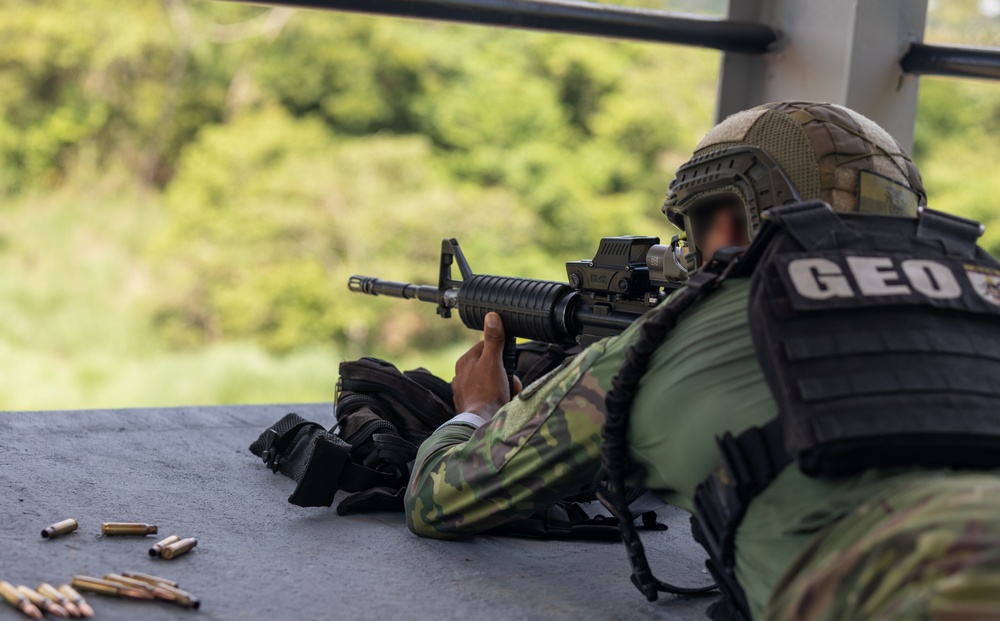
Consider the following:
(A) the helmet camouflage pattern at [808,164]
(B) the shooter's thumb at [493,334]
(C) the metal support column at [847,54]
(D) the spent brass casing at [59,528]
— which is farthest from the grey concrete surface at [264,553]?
(C) the metal support column at [847,54]

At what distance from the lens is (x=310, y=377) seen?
10.6 metres

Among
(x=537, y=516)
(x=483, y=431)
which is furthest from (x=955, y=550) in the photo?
(x=537, y=516)

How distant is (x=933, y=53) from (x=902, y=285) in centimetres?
193

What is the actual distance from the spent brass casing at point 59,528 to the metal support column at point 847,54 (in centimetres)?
225

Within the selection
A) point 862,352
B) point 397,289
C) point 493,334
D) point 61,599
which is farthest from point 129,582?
point 397,289

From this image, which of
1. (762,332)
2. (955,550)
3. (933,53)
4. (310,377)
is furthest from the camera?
(310,377)

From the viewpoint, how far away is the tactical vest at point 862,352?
122cm

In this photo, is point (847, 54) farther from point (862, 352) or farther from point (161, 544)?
point (161, 544)

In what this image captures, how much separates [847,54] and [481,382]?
1.54 m

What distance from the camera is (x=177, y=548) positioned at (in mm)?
1766

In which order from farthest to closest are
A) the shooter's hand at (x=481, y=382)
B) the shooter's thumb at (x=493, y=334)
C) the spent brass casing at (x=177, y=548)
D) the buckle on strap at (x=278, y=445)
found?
the buckle on strap at (x=278, y=445)
the shooter's thumb at (x=493, y=334)
the shooter's hand at (x=481, y=382)
the spent brass casing at (x=177, y=548)

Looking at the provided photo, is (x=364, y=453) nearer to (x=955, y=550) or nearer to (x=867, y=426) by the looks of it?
(x=867, y=426)

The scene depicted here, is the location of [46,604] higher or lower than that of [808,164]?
lower

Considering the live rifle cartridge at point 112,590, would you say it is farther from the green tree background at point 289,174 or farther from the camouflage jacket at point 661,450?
the green tree background at point 289,174
